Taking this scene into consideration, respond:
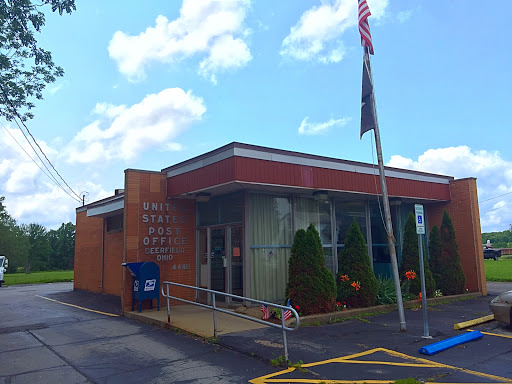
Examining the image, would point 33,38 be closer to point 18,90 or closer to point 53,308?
point 18,90

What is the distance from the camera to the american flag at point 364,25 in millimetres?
8875

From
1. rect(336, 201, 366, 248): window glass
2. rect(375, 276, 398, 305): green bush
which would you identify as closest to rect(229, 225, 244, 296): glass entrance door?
rect(336, 201, 366, 248): window glass

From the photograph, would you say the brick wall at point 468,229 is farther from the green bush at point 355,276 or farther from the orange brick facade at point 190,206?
the green bush at point 355,276

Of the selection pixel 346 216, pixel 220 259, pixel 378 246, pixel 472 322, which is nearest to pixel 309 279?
pixel 220 259

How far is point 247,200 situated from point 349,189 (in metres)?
3.11

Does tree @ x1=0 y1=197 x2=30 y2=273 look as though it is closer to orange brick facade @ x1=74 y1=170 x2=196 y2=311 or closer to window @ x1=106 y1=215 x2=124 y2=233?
window @ x1=106 y1=215 x2=124 y2=233

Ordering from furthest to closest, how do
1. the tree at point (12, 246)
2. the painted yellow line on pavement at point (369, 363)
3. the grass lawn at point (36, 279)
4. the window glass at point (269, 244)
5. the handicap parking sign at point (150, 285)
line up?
the tree at point (12, 246), the grass lawn at point (36, 279), the window glass at point (269, 244), the handicap parking sign at point (150, 285), the painted yellow line on pavement at point (369, 363)

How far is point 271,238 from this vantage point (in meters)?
11.5

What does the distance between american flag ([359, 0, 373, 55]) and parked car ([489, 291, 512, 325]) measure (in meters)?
6.05

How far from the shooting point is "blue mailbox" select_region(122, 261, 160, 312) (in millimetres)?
10719

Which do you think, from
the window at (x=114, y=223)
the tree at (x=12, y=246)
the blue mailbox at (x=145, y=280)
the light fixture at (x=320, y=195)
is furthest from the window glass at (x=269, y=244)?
the tree at (x=12, y=246)

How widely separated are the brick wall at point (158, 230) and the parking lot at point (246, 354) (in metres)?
1.92

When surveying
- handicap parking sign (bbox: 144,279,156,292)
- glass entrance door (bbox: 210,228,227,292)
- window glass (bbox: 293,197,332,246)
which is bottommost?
handicap parking sign (bbox: 144,279,156,292)

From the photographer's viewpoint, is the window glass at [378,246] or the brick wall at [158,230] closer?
the brick wall at [158,230]
